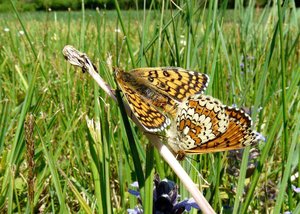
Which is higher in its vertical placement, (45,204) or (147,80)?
(147,80)

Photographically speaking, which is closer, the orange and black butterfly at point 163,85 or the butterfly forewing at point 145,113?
the butterfly forewing at point 145,113

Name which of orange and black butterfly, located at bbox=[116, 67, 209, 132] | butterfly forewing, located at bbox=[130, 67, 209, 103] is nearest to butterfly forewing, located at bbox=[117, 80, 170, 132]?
orange and black butterfly, located at bbox=[116, 67, 209, 132]

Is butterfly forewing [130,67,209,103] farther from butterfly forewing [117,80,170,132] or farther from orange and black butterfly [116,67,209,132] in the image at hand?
butterfly forewing [117,80,170,132]

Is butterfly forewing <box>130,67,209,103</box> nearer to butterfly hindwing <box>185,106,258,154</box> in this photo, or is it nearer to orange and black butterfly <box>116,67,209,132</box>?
orange and black butterfly <box>116,67,209,132</box>

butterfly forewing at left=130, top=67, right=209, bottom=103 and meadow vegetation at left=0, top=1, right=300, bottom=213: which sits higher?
butterfly forewing at left=130, top=67, right=209, bottom=103

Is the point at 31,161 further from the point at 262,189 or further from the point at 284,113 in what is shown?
the point at 262,189

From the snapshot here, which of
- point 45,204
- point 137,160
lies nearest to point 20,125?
point 45,204

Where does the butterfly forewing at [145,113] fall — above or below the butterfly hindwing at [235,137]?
above

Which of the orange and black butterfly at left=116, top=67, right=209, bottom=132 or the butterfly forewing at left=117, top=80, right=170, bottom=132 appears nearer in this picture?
the butterfly forewing at left=117, top=80, right=170, bottom=132

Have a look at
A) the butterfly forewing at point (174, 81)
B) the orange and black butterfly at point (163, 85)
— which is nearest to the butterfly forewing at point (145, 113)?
the orange and black butterfly at point (163, 85)

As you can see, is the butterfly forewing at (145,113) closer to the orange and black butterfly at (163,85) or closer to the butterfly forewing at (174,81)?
the orange and black butterfly at (163,85)

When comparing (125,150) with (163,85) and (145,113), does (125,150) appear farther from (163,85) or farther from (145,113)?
(145,113)
